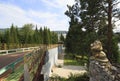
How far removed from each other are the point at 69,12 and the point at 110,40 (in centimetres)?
444

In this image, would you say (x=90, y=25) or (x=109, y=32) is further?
(x=90, y=25)

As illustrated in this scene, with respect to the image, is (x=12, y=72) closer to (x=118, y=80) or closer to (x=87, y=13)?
(x=118, y=80)

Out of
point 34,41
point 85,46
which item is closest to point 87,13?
point 85,46

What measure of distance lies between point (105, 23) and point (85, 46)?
95.0 inches

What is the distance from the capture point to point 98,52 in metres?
8.91

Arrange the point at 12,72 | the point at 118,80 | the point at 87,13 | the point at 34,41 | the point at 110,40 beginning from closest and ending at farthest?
the point at 118,80
the point at 12,72
the point at 110,40
the point at 87,13
the point at 34,41

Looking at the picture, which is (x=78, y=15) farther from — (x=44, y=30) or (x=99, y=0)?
(x=44, y=30)

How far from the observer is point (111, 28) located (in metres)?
14.9

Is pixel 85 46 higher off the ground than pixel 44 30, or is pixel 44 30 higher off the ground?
pixel 44 30

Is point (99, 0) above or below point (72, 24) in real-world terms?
above

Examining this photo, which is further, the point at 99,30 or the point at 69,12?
the point at 69,12

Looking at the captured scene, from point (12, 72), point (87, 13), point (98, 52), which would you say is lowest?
point (12, 72)

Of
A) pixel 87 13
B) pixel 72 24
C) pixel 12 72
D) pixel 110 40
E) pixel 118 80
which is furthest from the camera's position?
pixel 72 24

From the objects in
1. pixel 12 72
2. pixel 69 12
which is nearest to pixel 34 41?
pixel 69 12
